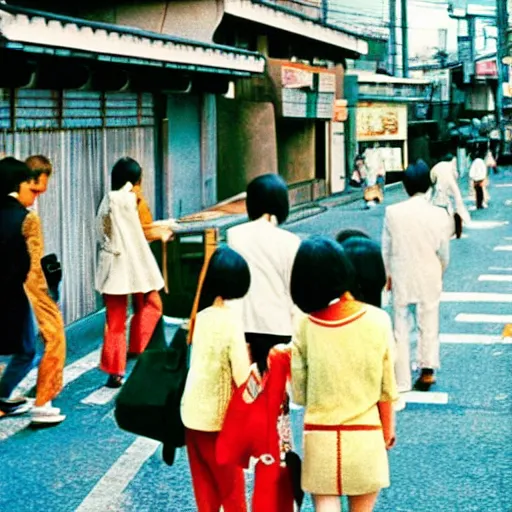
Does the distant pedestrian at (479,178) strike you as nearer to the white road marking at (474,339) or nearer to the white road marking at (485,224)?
the white road marking at (485,224)

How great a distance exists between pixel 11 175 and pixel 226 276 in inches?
124

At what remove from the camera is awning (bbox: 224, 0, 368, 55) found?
24938 mm

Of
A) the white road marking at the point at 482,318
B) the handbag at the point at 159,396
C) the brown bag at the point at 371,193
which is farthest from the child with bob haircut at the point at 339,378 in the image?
the brown bag at the point at 371,193

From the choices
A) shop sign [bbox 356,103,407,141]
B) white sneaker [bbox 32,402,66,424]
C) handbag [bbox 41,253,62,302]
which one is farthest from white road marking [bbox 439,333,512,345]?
shop sign [bbox 356,103,407,141]

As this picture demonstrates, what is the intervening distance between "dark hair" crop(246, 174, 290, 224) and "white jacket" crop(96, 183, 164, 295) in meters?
2.87

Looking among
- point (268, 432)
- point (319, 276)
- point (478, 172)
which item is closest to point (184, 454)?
point (268, 432)

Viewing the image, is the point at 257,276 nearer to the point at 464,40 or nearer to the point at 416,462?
the point at 416,462

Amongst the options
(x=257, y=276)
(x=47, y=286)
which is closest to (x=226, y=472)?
(x=257, y=276)

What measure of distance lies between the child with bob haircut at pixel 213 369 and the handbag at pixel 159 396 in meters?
0.06

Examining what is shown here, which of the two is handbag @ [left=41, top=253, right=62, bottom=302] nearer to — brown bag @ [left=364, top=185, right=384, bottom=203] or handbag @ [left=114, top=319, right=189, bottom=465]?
handbag @ [left=114, top=319, right=189, bottom=465]

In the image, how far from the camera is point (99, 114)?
1432 centimetres

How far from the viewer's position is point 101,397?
8.91 m

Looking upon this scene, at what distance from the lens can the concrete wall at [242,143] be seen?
26.4 metres

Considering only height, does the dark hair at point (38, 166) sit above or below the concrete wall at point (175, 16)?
below
